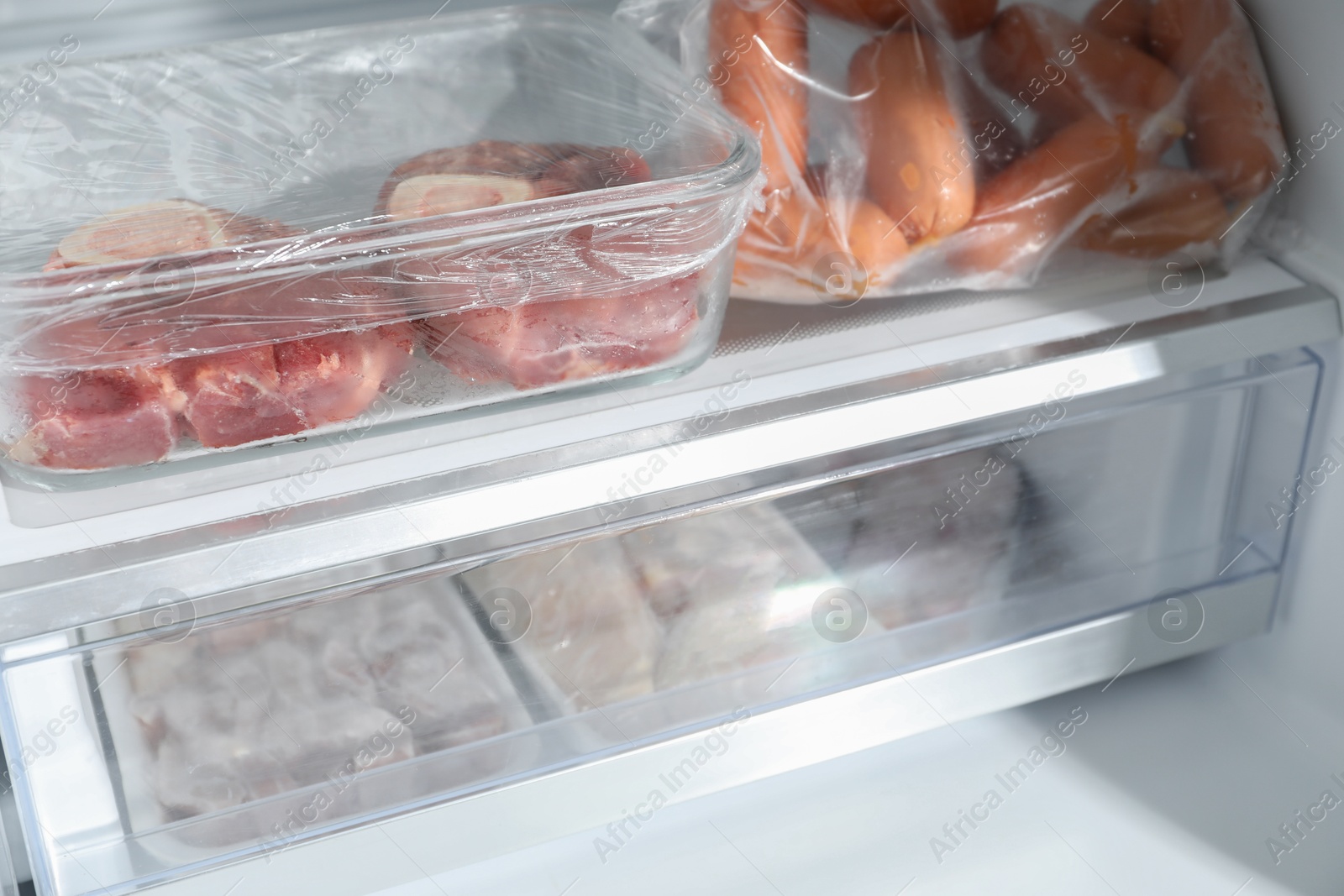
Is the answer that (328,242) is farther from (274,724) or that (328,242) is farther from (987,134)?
(987,134)

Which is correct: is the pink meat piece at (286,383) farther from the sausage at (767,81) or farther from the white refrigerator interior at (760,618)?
the sausage at (767,81)

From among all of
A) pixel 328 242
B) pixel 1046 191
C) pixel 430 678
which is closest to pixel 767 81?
pixel 1046 191

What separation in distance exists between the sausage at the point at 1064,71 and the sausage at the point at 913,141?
6 cm

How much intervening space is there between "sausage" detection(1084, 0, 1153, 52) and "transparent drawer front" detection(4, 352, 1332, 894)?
10.0 inches

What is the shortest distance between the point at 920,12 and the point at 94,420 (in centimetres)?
59

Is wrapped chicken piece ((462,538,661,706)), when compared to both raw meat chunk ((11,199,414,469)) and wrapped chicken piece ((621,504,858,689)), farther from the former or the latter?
raw meat chunk ((11,199,414,469))

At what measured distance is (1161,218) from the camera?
78 cm

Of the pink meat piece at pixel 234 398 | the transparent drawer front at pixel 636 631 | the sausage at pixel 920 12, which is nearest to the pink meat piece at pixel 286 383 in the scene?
the pink meat piece at pixel 234 398

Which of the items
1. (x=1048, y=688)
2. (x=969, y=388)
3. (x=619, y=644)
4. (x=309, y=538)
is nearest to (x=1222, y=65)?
(x=969, y=388)

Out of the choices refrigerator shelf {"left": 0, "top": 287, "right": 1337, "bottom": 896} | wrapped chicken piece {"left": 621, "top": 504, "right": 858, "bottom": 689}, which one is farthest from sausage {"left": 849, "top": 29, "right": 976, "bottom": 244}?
wrapped chicken piece {"left": 621, "top": 504, "right": 858, "bottom": 689}

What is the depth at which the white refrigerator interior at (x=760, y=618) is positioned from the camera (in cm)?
62

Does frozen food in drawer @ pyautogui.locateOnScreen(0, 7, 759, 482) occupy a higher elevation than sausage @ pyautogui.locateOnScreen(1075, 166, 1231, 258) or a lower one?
higher

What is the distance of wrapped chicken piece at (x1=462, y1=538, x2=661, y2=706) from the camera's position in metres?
0.70

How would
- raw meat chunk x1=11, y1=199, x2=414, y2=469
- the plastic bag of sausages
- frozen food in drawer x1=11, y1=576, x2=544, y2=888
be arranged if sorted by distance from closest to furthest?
raw meat chunk x1=11, y1=199, x2=414, y2=469 < frozen food in drawer x1=11, y1=576, x2=544, y2=888 < the plastic bag of sausages
